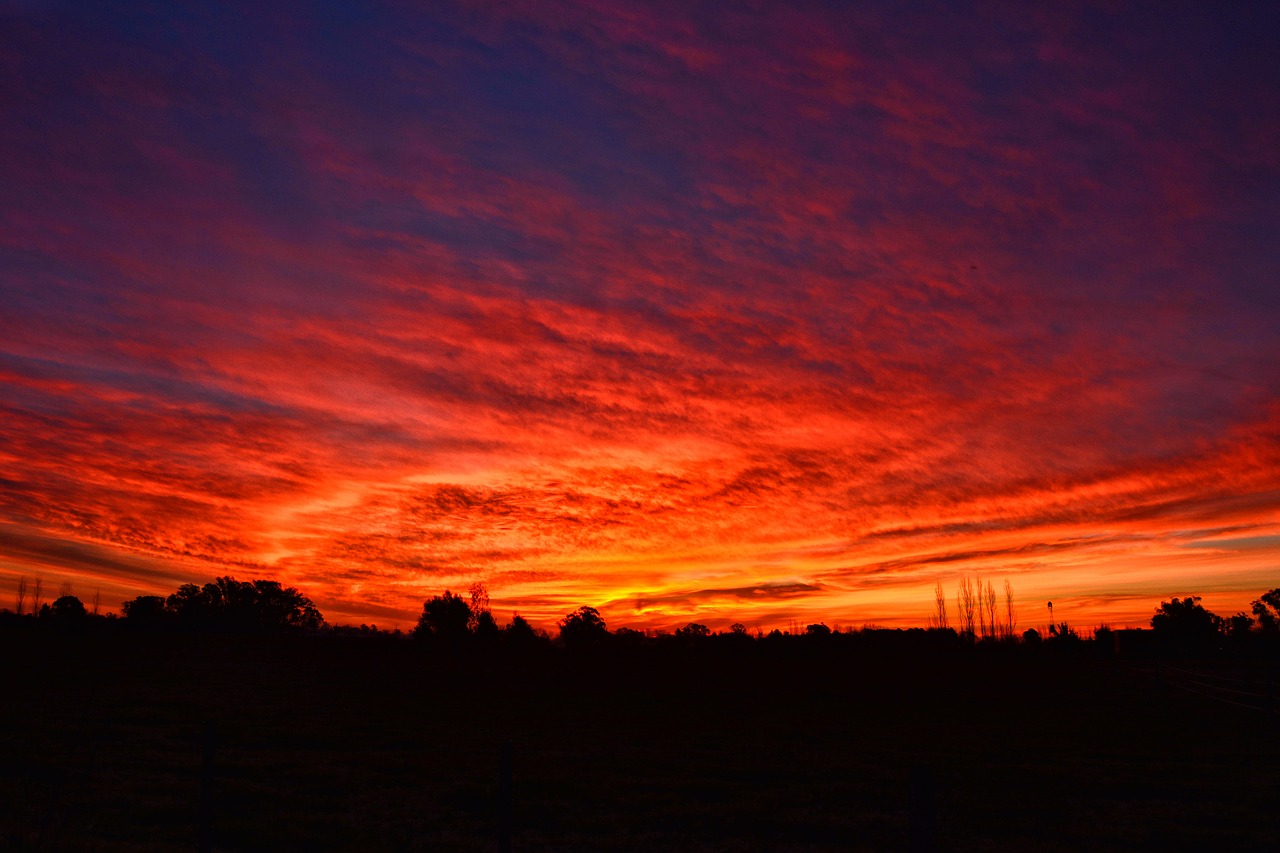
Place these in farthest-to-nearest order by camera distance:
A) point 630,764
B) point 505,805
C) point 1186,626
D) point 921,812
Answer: point 1186,626, point 630,764, point 505,805, point 921,812

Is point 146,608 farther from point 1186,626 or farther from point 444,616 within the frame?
point 1186,626

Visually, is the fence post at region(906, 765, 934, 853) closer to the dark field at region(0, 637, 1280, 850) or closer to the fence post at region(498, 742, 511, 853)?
the dark field at region(0, 637, 1280, 850)

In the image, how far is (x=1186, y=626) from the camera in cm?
15200

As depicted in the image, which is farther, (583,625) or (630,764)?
(583,625)

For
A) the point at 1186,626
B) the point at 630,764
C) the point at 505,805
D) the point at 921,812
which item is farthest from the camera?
the point at 1186,626

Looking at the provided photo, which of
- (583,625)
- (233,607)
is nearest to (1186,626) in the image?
(583,625)

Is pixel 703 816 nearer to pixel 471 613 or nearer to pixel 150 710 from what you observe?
pixel 150 710

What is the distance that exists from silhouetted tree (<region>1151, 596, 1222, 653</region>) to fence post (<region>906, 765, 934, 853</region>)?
139 metres

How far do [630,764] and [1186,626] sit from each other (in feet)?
533

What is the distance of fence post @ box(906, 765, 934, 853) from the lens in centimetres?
659


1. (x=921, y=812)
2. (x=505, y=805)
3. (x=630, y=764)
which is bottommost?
(x=630, y=764)

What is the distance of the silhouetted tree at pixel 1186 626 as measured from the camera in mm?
126356

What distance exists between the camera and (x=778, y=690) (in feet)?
191

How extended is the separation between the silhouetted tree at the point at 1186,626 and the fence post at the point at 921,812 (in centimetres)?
13886
